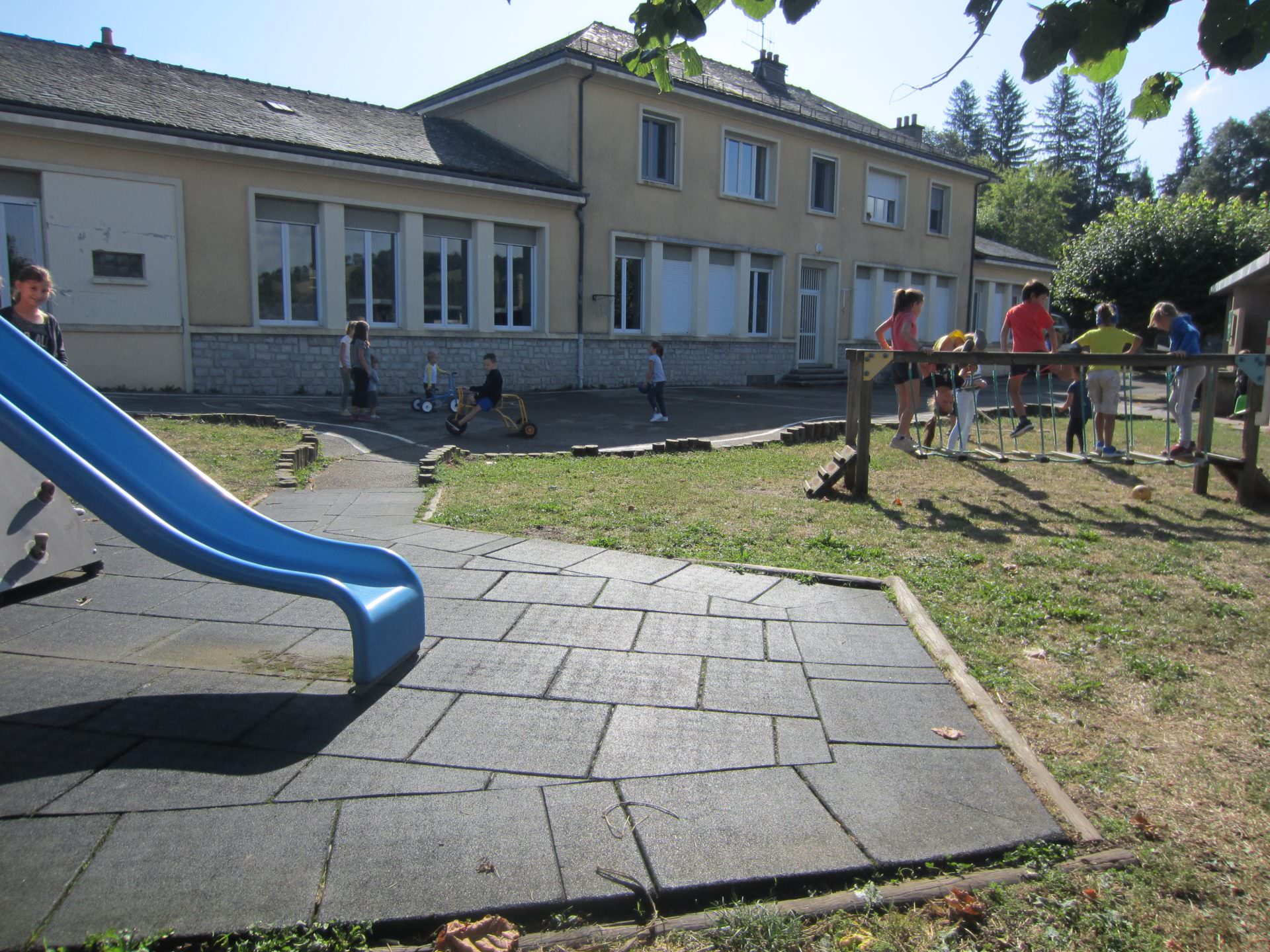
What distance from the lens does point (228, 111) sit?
1831 cm

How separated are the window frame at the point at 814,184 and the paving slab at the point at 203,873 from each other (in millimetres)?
27841

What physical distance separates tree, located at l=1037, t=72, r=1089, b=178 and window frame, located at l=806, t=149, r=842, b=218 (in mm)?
62770

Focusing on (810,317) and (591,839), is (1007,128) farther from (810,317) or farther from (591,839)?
(591,839)

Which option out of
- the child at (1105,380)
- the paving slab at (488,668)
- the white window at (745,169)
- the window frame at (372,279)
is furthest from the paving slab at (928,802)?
the white window at (745,169)

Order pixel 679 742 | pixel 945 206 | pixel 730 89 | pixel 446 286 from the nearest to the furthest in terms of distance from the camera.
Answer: pixel 679 742 < pixel 446 286 < pixel 730 89 < pixel 945 206

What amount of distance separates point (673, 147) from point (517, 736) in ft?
77.3

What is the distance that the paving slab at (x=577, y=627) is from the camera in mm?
4176

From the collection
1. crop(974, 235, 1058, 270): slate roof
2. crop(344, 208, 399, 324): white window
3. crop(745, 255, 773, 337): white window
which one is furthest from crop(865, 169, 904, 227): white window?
crop(344, 208, 399, 324): white window

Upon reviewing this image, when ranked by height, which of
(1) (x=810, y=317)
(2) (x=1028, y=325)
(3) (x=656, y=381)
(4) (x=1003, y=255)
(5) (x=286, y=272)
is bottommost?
(3) (x=656, y=381)

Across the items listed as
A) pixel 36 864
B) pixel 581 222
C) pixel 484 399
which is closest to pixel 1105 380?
pixel 484 399

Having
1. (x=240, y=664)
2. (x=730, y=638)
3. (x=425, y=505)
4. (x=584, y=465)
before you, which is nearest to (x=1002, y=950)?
(x=730, y=638)

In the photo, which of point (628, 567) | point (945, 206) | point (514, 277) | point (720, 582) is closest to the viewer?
point (720, 582)

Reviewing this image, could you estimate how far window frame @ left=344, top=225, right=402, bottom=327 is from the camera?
1931 centimetres

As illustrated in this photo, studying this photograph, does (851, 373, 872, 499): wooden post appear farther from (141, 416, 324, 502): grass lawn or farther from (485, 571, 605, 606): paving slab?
(141, 416, 324, 502): grass lawn
